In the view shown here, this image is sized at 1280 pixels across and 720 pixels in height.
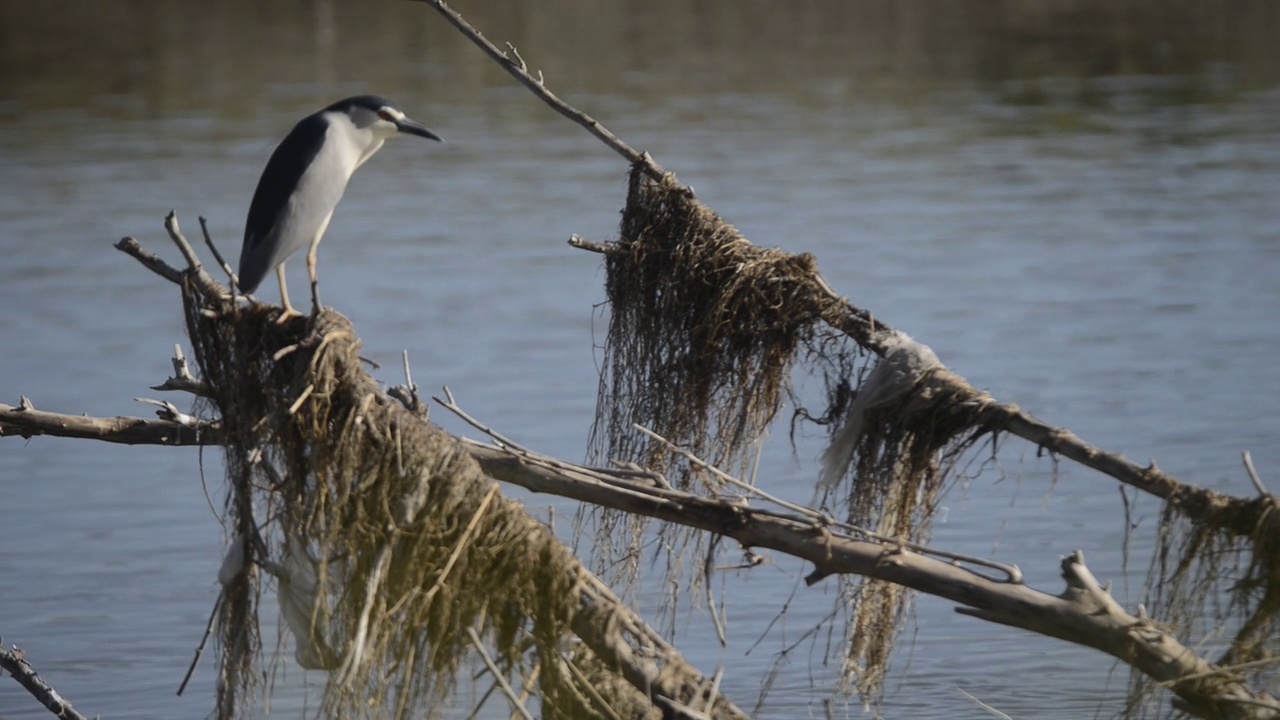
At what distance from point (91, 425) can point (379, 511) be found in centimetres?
93

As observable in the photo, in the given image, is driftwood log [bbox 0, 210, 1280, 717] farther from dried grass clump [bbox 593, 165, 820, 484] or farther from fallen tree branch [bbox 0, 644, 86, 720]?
fallen tree branch [bbox 0, 644, 86, 720]

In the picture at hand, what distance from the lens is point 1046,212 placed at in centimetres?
1819

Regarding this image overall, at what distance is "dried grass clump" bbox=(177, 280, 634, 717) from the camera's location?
3.58 meters

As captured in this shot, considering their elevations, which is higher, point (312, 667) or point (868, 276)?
point (868, 276)

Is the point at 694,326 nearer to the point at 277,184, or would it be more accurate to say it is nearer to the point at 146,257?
the point at 277,184

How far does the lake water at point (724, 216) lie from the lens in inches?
318

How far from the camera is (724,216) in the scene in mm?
17359

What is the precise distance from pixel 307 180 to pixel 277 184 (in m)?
0.11

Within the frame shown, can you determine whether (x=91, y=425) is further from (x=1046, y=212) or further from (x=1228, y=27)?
(x=1228, y=27)

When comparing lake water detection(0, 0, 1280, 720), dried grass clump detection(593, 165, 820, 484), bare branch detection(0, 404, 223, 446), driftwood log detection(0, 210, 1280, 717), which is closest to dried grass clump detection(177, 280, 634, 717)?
driftwood log detection(0, 210, 1280, 717)

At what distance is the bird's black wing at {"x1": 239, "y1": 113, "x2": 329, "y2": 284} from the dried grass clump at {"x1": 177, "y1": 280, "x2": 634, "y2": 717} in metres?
0.88

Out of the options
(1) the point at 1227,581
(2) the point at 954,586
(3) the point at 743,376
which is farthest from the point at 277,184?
(1) the point at 1227,581

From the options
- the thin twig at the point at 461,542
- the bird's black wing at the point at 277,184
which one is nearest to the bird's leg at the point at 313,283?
the bird's black wing at the point at 277,184

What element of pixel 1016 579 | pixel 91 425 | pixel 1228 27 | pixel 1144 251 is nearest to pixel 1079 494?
pixel 1016 579
